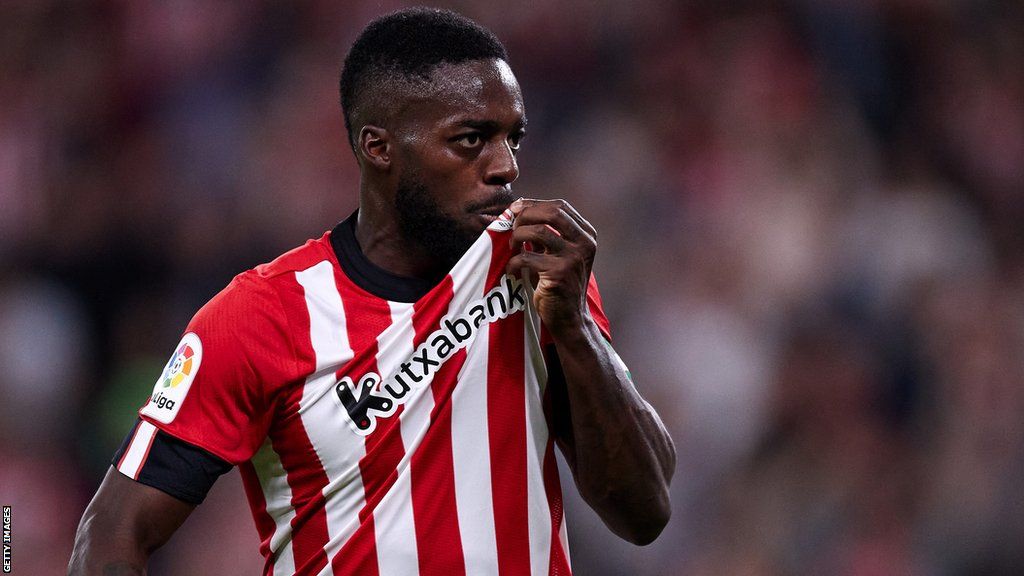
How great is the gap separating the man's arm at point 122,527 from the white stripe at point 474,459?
493 mm

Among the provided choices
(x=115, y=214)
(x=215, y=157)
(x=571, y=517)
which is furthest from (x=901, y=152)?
Result: (x=115, y=214)

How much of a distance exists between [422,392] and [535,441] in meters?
0.23

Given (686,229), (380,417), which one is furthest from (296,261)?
(686,229)

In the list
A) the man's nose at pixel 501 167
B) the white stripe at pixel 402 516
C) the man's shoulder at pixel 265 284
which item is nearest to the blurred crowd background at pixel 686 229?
the man's shoulder at pixel 265 284

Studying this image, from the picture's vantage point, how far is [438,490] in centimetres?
224

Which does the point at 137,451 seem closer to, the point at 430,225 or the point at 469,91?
the point at 430,225

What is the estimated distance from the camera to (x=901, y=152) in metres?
6.08

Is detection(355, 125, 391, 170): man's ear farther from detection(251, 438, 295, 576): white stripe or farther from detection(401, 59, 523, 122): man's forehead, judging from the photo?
detection(251, 438, 295, 576): white stripe

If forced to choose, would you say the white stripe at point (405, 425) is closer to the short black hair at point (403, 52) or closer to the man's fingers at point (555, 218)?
the man's fingers at point (555, 218)

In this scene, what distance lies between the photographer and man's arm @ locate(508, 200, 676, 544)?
2.21 meters

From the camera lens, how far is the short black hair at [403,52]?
2.43 meters

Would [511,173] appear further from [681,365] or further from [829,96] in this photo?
[829,96]

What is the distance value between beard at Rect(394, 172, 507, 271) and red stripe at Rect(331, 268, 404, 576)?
184 millimetres

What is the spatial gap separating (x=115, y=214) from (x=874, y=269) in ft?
10.8
